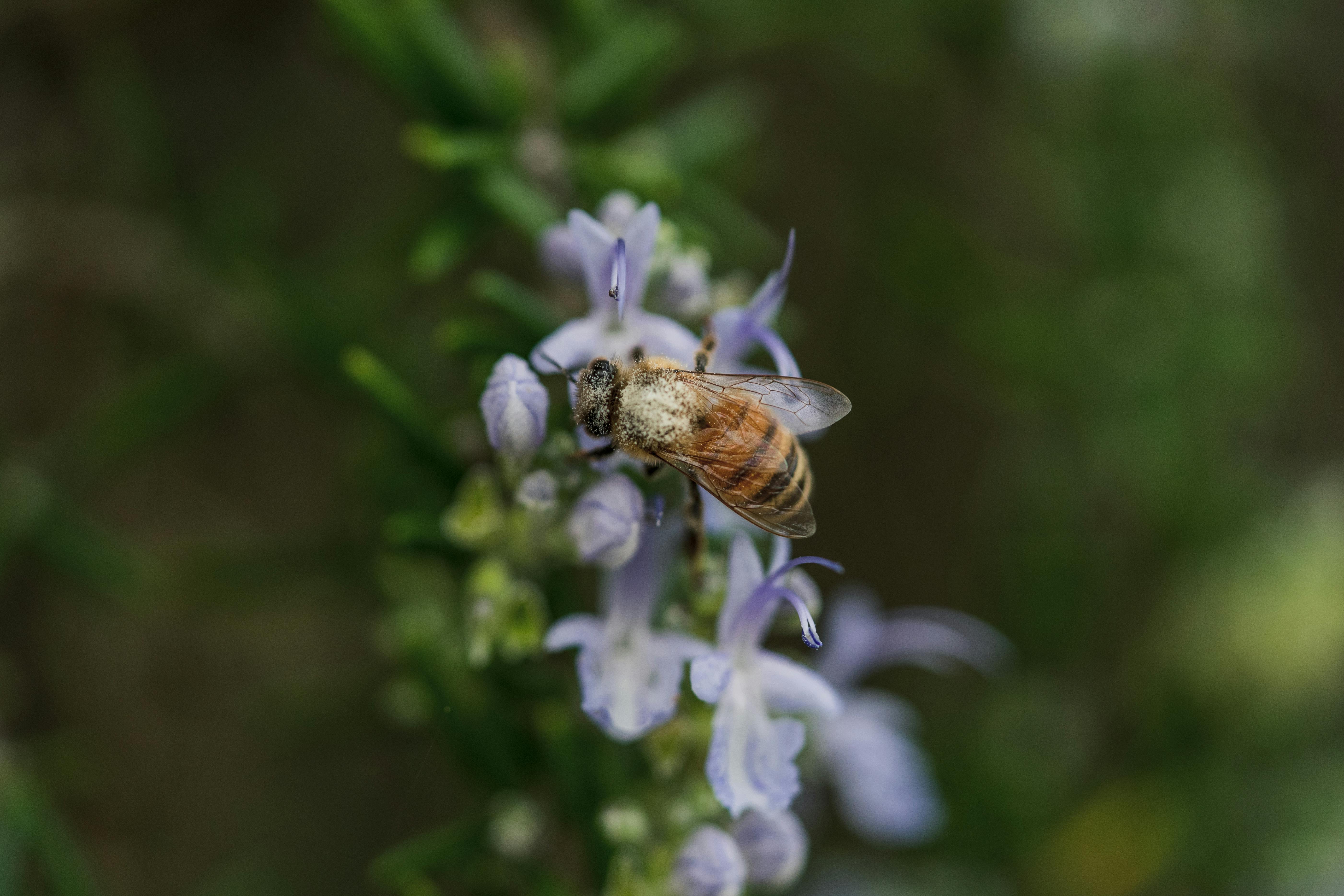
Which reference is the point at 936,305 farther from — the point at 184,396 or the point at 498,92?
the point at 184,396

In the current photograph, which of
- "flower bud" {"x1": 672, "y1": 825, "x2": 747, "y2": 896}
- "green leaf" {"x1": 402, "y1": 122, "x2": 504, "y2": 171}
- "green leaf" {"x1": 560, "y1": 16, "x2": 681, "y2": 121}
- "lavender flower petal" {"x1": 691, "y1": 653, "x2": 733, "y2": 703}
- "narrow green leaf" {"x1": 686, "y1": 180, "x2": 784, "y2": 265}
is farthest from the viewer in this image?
"narrow green leaf" {"x1": 686, "y1": 180, "x2": 784, "y2": 265}

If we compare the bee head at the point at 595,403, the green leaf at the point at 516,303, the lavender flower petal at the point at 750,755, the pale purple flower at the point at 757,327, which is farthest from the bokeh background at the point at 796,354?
the lavender flower petal at the point at 750,755

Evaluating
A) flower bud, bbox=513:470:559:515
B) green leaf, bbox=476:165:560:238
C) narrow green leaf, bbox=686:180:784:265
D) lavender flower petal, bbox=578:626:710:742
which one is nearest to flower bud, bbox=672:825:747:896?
lavender flower petal, bbox=578:626:710:742

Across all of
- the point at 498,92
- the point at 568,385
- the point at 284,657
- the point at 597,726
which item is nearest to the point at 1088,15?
the point at 498,92

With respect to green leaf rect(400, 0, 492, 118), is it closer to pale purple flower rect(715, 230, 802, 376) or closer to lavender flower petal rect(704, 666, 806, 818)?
pale purple flower rect(715, 230, 802, 376)

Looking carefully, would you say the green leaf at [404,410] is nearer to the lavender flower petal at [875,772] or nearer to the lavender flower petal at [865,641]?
the lavender flower petal at [865,641]

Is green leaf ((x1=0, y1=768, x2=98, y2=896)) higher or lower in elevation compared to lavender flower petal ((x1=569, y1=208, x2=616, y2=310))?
lower

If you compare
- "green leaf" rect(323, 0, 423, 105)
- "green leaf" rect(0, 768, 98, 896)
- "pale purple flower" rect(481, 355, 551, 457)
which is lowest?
"green leaf" rect(0, 768, 98, 896)

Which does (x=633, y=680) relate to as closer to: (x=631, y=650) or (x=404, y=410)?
(x=631, y=650)
